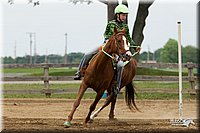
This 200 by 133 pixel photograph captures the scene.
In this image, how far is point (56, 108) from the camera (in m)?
12.2

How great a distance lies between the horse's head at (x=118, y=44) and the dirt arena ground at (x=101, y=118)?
1449 millimetres

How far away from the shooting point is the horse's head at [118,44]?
7625 mm

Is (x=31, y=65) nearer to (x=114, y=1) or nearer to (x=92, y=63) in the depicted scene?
(x=114, y=1)

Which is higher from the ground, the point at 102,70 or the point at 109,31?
the point at 109,31

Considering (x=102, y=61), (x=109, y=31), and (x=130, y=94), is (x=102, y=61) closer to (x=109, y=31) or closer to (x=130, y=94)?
(x=109, y=31)

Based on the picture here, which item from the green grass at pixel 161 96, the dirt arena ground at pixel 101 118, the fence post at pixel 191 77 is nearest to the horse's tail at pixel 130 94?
the dirt arena ground at pixel 101 118

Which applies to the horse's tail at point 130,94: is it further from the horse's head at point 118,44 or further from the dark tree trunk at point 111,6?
the dark tree trunk at point 111,6

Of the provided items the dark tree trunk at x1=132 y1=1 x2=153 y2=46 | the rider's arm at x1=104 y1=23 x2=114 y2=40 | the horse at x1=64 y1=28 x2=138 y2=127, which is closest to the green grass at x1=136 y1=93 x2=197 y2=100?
the dark tree trunk at x1=132 y1=1 x2=153 y2=46

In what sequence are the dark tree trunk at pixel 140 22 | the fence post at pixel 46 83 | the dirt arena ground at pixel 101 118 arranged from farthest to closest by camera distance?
the dark tree trunk at pixel 140 22, the fence post at pixel 46 83, the dirt arena ground at pixel 101 118

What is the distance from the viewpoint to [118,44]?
7.68 meters

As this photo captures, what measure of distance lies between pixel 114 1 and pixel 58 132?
9.86 m

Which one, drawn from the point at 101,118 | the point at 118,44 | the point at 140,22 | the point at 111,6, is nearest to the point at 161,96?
the point at 140,22

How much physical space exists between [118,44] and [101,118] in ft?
8.83

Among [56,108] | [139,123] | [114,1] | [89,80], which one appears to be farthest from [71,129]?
[114,1]
